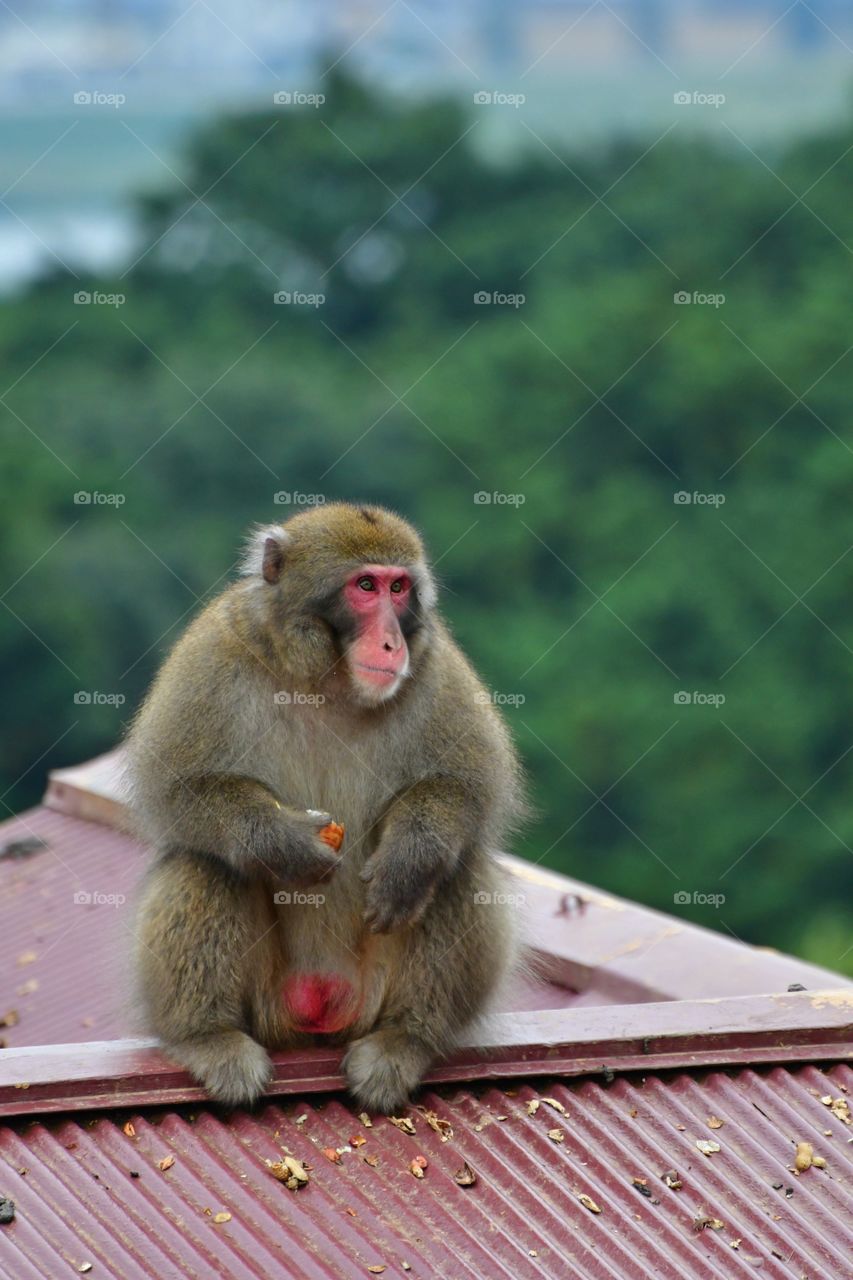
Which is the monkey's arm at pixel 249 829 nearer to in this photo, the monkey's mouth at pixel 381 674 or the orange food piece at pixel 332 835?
the orange food piece at pixel 332 835

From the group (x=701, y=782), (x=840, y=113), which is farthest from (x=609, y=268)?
(x=701, y=782)

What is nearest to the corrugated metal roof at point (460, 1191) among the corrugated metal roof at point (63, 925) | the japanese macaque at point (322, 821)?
the japanese macaque at point (322, 821)

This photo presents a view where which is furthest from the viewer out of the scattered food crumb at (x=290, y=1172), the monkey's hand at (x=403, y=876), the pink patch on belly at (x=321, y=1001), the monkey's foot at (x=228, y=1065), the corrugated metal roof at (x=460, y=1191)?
the pink patch on belly at (x=321, y=1001)

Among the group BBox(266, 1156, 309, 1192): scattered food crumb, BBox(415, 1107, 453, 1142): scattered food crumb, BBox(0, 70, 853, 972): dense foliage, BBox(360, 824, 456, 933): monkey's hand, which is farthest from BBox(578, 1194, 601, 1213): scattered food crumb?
BBox(0, 70, 853, 972): dense foliage

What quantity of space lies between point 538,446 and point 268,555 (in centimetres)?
3988

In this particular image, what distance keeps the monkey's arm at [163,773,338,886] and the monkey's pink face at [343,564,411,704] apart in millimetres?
485

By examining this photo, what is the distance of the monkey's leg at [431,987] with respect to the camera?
5820mm

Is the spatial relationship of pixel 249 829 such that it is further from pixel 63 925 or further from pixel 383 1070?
pixel 63 925

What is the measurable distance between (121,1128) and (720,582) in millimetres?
36906

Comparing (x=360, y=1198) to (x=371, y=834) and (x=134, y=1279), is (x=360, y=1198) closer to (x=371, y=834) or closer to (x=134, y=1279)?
(x=134, y=1279)

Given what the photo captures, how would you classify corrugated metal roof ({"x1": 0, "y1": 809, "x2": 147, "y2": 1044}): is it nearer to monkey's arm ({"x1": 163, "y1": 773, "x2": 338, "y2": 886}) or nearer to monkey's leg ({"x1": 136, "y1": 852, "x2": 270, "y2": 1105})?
monkey's leg ({"x1": 136, "y1": 852, "x2": 270, "y2": 1105})

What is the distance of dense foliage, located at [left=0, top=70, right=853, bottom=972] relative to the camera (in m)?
37.7

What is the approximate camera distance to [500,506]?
43.3 meters

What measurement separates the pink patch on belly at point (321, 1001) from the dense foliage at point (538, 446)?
84.0 feet
